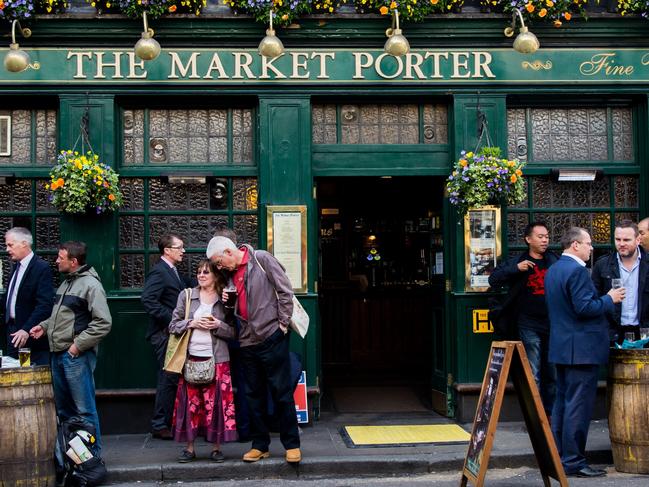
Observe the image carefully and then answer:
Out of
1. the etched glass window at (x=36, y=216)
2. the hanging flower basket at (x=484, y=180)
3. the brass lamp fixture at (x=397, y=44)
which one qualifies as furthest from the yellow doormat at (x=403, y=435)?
the brass lamp fixture at (x=397, y=44)

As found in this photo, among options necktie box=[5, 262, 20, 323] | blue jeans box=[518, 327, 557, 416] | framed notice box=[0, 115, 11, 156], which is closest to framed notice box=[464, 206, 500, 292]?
blue jeans box=[518, 327, 557, 416]

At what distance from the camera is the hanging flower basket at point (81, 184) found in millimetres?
8312

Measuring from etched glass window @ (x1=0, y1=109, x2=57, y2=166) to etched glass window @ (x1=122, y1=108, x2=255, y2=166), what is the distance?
2.75ft

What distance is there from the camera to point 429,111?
937 centimetres

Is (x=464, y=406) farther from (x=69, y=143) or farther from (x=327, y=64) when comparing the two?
(x=69, y=143)

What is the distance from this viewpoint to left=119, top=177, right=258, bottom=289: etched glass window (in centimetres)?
904

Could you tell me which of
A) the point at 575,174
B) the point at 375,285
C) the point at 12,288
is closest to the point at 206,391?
the point at 12,288

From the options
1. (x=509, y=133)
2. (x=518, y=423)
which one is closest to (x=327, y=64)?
(x=509, y=133)

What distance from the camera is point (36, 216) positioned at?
9023mm

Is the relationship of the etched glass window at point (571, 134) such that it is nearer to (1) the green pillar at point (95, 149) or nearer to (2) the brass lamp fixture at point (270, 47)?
(2) the brass lamp fixture at point (270, 47)

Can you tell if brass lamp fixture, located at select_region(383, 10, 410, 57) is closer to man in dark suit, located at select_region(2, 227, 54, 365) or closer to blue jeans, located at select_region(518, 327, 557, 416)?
blue jeans, located at select_region(518, 327, 557, 416)

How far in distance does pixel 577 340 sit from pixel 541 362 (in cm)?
162

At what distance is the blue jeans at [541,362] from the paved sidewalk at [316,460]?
498 mm

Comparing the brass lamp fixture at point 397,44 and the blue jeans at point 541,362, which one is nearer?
the brass lamp fixture at point 397,44
